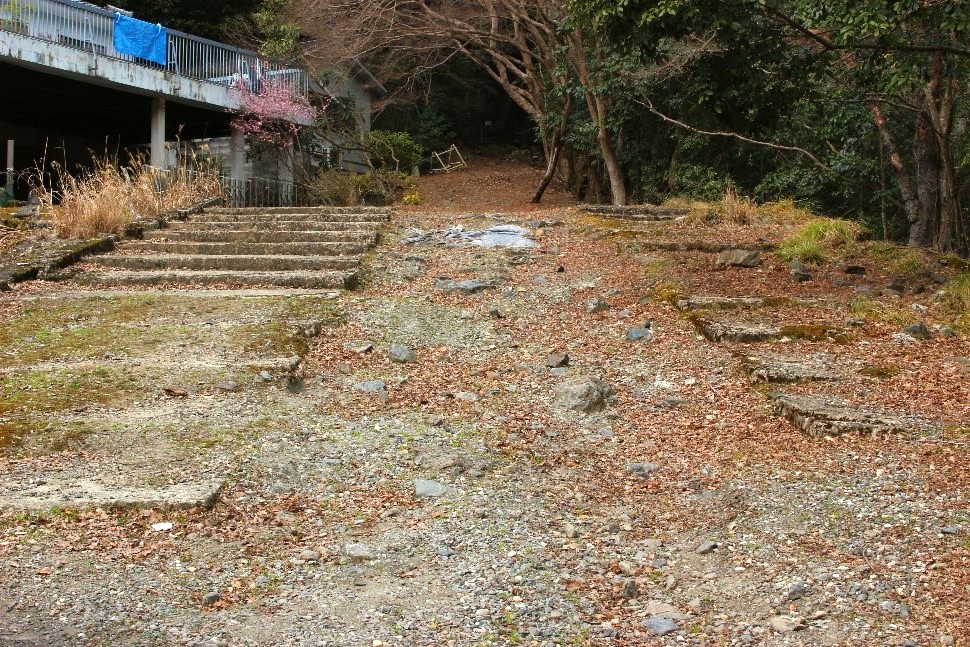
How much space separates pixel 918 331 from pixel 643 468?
3279mm

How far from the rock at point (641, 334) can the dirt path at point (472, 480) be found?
6 cm

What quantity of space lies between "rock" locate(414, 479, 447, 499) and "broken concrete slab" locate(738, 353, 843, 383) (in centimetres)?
257

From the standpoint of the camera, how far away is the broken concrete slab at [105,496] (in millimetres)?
4223

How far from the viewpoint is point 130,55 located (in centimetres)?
1731

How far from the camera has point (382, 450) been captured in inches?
205

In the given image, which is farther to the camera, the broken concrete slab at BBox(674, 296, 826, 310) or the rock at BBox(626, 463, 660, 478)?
the broken concrete slab at BBox(674, 296, 826, 310)

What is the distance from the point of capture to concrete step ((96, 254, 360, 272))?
988 cm

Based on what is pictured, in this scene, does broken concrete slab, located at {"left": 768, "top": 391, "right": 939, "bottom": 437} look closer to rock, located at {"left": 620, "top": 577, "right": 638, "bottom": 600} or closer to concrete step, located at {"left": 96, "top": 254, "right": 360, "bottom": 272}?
rock, located at {"left": 620, "top": 577, "right": 638, "bottom": 600}

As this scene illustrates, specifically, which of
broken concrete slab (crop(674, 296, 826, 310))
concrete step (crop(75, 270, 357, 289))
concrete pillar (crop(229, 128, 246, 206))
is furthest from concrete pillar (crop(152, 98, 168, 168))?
broken concrete slab (crop(674, 296, 826, 310))

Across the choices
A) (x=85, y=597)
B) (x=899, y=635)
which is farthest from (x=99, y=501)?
(x=899, y=635)

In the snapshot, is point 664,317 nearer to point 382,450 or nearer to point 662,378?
point 662,378

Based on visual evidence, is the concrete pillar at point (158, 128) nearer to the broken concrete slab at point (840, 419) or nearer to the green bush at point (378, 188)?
the green bush at point (378, 188)

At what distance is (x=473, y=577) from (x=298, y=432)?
6.12ft

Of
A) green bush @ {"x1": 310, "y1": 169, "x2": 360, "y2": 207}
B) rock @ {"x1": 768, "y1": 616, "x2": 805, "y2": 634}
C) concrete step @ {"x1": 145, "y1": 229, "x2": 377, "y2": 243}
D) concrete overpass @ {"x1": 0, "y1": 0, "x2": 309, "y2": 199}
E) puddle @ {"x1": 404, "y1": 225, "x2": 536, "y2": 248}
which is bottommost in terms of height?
rock @ {"x1": 768, "y1": 616, "x2": 805, "y2": 634}
